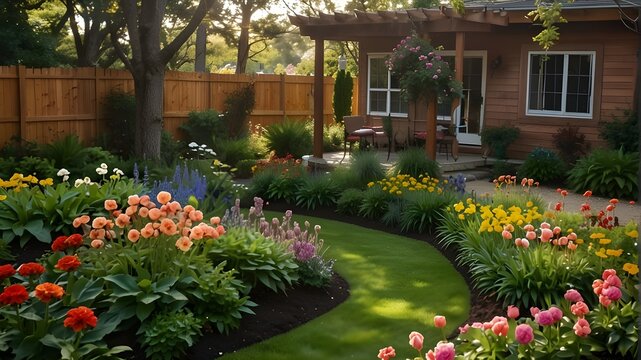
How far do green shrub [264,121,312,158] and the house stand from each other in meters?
1.86

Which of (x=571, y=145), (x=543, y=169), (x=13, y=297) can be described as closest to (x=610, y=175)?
(x=543, y=169)

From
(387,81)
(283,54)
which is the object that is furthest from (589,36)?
(283,54)

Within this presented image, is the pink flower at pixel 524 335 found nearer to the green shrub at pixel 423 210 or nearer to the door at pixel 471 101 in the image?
the green shrub at pixel 423 210

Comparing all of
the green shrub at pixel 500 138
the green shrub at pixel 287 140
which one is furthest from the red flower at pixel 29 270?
the green shrub at pixel 287 140

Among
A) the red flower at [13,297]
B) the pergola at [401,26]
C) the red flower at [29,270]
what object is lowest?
the red flower at [13,297]

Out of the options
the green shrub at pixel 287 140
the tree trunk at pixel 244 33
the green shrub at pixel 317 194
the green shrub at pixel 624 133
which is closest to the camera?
the green shrub at pixel 317 194

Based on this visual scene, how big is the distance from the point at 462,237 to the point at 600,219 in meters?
1.52

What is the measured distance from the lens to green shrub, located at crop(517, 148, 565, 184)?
14531 mm

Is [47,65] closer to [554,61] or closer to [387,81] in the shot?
[387,81]

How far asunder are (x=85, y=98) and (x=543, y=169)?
29.9 feet

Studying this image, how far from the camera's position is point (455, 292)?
6883 millimetres

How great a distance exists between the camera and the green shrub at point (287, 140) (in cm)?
1803

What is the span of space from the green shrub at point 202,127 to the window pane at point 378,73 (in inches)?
168

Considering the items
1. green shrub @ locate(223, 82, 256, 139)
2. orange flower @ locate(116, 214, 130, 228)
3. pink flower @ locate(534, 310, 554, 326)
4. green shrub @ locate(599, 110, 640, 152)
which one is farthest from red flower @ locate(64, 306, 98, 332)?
green shrub @ locate(223, 82, 256, 139)
